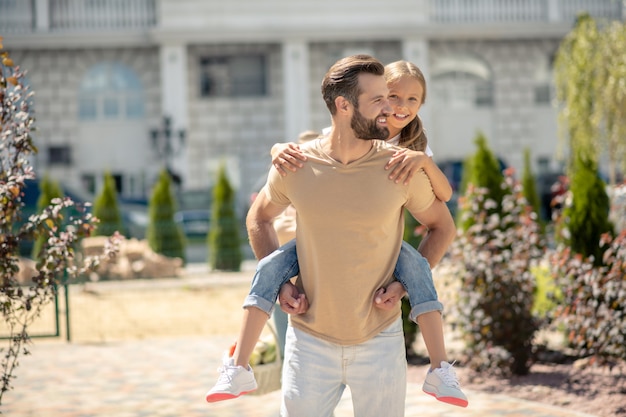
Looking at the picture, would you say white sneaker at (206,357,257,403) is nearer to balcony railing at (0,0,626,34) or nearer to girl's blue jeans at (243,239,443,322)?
girl's blue jeans at (243,239,443,322)

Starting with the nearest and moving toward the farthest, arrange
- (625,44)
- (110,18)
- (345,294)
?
(345,294)
(625,44)
(110,18)

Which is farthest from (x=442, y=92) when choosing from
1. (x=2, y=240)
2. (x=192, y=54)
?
(x=2, y=240)

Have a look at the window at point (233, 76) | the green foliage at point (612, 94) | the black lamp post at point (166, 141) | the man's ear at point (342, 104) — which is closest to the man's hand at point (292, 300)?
the man's ear at point (342, 104)

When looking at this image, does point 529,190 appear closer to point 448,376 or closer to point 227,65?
point 227,65

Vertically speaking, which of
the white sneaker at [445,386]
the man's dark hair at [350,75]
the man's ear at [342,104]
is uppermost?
the man's dark hair at [350,75]

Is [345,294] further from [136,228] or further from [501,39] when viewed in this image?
[501,39]

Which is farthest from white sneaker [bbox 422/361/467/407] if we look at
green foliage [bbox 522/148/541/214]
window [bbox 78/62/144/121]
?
window [bbox 78/62/144/121]

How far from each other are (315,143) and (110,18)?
30714mm

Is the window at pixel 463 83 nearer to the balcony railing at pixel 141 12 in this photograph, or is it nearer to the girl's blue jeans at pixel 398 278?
the balcony railing at pixel 141 12

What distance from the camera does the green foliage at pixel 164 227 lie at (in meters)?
18.5

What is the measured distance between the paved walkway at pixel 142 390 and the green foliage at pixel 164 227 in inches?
346

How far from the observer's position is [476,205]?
7.57m

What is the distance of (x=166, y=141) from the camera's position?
31688 mm

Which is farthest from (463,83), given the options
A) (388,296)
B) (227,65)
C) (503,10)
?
(388,296)
